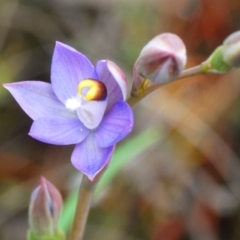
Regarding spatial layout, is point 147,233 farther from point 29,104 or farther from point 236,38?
point 236,38

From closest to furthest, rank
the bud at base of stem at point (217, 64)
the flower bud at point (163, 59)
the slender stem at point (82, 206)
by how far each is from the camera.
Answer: the flower bud at point (163, 59) → the bud at base of stem at point (217, 64) → the slender stem at point (82, 206)

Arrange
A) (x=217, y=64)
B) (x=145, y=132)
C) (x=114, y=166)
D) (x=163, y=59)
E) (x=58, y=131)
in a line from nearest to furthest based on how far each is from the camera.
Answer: (x=163, y=59) < (x=217, y=64) < (x=58, y=131) < (x=114, y=166) < (x=145, y=132)

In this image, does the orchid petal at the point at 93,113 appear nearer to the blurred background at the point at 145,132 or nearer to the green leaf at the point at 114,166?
the green leaf at the point at 114,166

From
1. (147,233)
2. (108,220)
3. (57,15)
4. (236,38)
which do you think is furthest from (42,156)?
(236,38)

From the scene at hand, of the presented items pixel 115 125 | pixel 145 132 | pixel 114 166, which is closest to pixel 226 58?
pixel 115 125

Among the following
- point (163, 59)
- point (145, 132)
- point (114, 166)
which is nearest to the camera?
point (163, 59)

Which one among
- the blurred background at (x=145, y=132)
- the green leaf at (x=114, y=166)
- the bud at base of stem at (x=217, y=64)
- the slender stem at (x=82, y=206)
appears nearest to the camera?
the bud at base of stem at (x=217, y=64)

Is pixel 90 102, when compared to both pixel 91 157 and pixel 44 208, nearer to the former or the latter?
pixel 91 157

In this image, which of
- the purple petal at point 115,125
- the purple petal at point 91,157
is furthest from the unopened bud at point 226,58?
the purple petal at point 91,157
